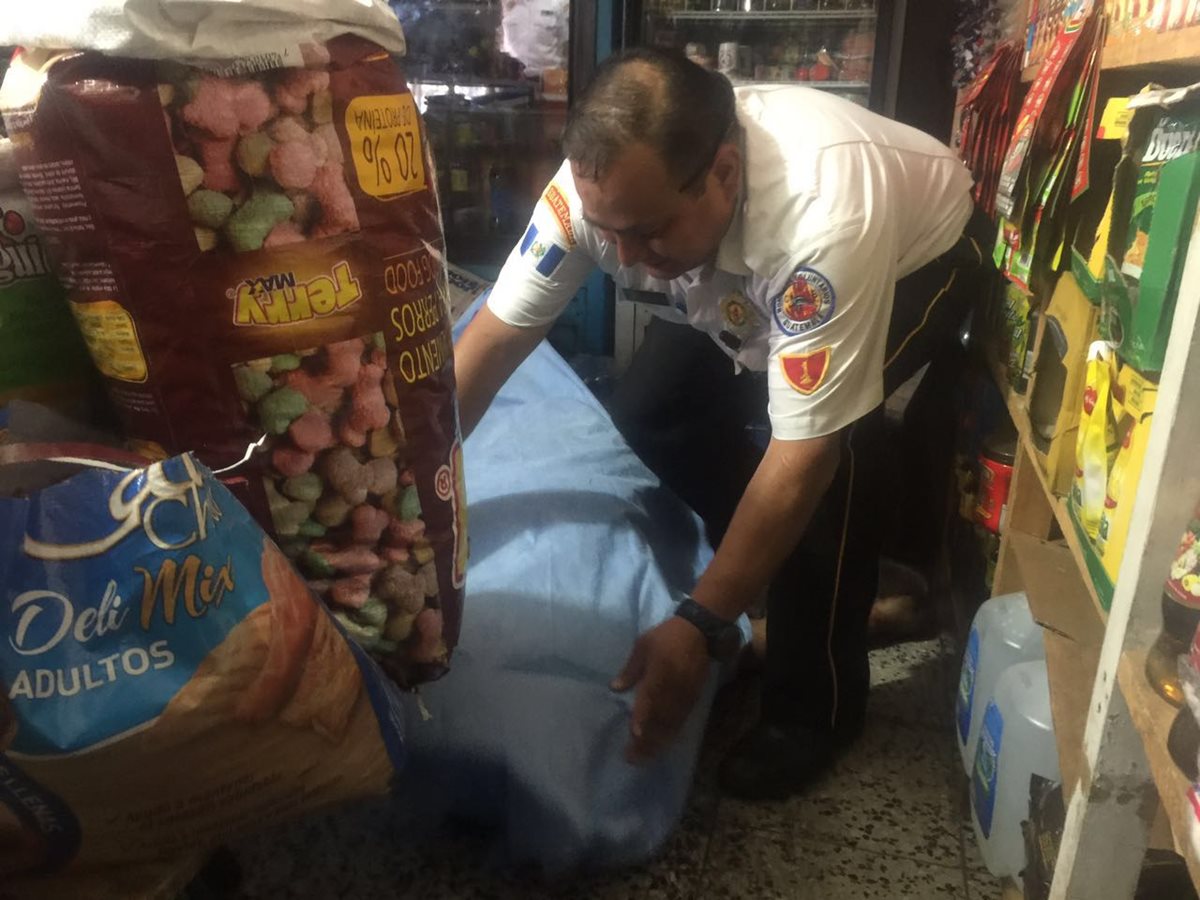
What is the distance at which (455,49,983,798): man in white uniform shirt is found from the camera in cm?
92

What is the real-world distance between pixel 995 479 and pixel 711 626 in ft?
1.81

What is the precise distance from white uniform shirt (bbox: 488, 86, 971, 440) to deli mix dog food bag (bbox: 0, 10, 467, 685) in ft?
1.31

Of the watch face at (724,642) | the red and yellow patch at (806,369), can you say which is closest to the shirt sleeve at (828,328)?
the red and yellow patch at (806,369)

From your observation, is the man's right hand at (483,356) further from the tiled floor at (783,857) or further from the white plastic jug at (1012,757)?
the white plastic jug at (1012,757)

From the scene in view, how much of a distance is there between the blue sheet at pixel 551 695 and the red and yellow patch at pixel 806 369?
1.29 feet

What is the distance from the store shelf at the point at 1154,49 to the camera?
24.5 inches

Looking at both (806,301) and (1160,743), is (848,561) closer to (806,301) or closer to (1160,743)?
(806,301)

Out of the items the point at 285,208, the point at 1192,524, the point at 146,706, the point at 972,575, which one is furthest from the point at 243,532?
the point at 972,575

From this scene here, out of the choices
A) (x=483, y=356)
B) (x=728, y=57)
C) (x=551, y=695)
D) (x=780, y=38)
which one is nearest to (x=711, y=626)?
(x=551, y=695)

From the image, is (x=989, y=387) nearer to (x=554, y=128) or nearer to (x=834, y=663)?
(x=834, y=663)

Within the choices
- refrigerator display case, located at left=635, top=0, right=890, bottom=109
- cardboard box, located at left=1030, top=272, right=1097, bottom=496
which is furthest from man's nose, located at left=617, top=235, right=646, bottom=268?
refrigerator display case, located at left=635, top=0, right=890, bottom=109

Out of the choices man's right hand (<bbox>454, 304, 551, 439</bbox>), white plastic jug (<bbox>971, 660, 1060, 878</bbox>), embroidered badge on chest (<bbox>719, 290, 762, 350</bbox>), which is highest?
embroidered badge on chest (<bbox>719, 290, 762, 350</bbox>)

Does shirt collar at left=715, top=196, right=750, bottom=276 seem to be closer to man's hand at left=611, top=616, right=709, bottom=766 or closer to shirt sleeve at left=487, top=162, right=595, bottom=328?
shirt sleeve at left=487, top=162, right=595, bottom=328

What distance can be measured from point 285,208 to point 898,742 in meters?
1.07
